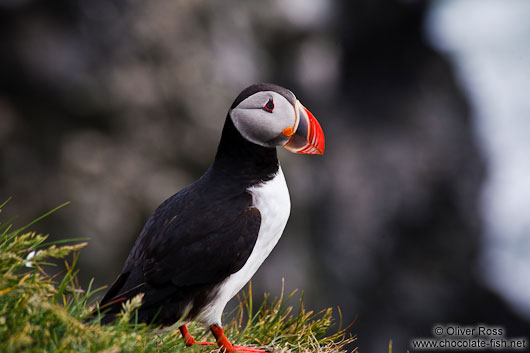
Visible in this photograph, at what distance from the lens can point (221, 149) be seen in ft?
11.5

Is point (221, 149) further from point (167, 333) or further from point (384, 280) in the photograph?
point (384, 280)

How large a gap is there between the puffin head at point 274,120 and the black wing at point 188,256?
411 mm

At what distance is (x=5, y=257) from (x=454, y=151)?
54.5ft

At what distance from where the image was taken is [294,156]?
13609mm

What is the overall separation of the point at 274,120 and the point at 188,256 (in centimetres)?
95

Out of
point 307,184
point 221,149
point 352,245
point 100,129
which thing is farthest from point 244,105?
point 352,245

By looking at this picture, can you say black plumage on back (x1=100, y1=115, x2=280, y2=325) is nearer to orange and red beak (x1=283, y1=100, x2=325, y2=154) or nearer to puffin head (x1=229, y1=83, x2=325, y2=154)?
puffin head (x1=229, y1=83, x2=325, y2=154)

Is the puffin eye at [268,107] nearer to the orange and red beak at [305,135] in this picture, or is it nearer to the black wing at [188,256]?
the orange and red beak at [305,135]

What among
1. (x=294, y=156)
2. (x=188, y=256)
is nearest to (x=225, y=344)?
(x=188, y=256)

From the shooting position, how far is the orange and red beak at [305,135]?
3314 millimetres

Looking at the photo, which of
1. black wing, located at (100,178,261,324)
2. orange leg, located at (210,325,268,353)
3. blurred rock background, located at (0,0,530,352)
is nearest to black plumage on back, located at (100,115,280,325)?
black wing, located at (100,178,261,324)

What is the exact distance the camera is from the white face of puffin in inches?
129

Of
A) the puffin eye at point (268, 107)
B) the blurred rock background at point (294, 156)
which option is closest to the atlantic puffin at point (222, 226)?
the puffin eye at point (268, 107)

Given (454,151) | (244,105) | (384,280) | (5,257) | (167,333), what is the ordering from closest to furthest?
(5,257)
(167,333)
(244,105)
(384,280)
(454,151)
